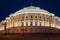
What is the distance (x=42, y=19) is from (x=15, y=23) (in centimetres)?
609

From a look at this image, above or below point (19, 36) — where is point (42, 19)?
above

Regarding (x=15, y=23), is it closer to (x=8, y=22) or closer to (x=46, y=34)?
(x=8, y=22)

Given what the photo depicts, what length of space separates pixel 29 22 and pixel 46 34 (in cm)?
3686

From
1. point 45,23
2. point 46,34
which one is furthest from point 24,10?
point 46,34

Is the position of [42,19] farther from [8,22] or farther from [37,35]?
[37,35]

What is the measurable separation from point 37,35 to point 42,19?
37.6 meters

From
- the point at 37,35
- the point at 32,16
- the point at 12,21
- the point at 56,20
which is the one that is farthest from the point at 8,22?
the point at 37,35

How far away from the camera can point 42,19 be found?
2375 inches

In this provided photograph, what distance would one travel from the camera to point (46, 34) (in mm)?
22859

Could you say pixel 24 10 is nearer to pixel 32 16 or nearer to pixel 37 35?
pixel 32 16

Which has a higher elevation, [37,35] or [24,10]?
[24,10]

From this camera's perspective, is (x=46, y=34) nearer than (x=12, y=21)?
Yes

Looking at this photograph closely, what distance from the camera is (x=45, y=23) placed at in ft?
193

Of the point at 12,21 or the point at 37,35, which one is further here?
the point at 12,21
